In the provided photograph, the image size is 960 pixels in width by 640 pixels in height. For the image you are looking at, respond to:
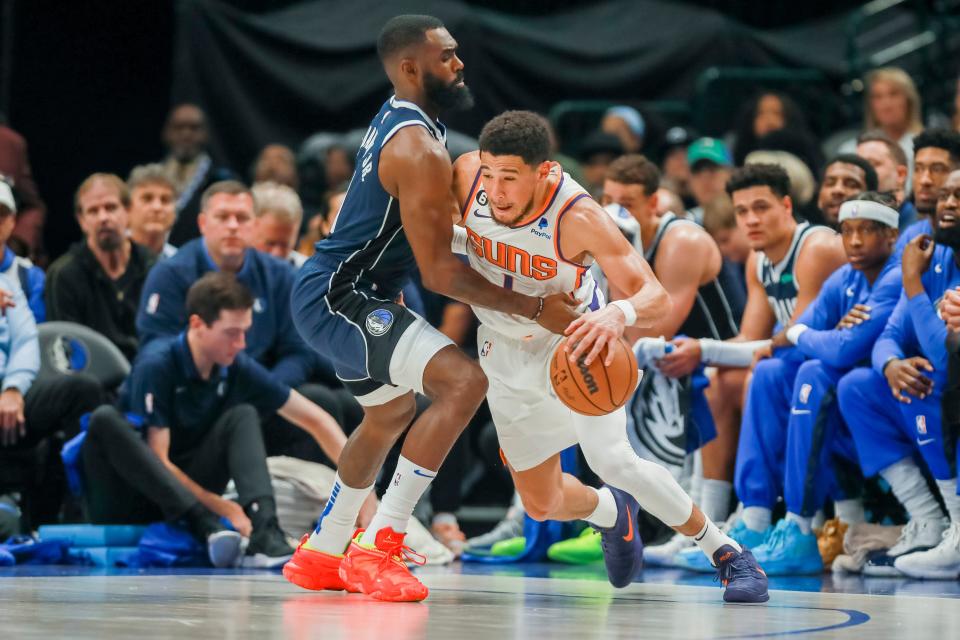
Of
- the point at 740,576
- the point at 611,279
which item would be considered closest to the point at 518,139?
the point at 611,279

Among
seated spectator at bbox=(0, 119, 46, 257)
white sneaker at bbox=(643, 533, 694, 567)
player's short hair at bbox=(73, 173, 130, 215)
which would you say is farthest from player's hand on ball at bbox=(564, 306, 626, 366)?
seated spectator at bbox=(0, 119, 46, 257)

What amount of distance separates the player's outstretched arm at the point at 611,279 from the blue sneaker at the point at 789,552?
1868 millimetres

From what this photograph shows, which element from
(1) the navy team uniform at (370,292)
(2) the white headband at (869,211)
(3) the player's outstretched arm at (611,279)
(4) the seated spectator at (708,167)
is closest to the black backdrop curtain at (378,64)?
(4) the seated spectator at (708,167)

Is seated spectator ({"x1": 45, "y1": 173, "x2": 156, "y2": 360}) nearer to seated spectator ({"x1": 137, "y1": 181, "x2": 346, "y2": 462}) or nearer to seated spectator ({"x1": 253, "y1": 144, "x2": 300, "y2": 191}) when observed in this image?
seated spectator ({"x1": 137, "y1": 181, "x2": 346, "y2": 462})

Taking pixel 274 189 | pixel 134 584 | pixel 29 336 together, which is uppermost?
pixel 274 189

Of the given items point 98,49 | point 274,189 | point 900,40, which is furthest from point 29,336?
point 900,40

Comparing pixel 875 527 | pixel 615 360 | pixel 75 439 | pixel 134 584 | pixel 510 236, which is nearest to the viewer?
pixel 615 360

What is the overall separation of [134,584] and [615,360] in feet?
6.45

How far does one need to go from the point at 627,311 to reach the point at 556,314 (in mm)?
371

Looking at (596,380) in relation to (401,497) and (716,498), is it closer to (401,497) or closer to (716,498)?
(401,497)

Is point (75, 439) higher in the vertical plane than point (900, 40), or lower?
lower

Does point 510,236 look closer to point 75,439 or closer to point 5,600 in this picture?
point 5,600

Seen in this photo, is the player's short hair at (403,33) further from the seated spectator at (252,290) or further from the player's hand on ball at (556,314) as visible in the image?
the seated spectator at (252,290)

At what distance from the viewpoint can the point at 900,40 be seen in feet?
37.4
